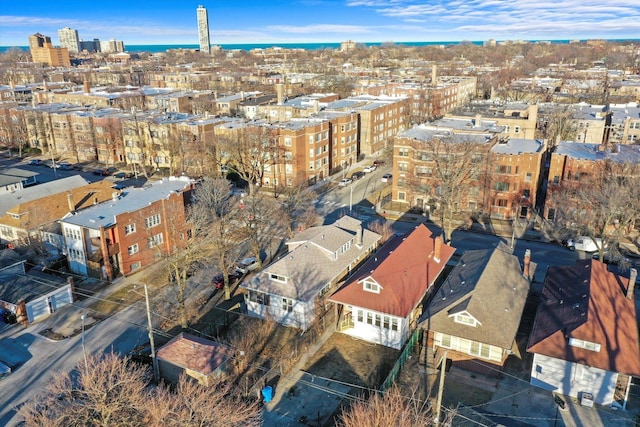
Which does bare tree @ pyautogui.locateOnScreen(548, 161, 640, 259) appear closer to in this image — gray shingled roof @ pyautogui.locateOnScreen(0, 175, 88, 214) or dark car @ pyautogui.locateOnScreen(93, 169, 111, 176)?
gray shingled roof @ pyautogui.locateOnScreen(0, 175, 88, 214)

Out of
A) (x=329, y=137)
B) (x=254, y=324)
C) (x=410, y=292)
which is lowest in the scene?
(x=254, y=324)

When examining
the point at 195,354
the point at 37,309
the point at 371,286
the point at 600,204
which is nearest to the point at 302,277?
the point at 371,286

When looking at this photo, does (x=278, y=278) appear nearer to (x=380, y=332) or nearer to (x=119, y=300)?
(x=380, y=332)

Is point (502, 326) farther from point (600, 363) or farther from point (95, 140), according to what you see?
point (95, 140)

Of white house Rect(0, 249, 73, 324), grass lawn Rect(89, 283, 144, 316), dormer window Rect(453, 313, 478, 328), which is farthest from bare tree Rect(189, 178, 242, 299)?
dormer window Rect(453, 313, 478, 328)

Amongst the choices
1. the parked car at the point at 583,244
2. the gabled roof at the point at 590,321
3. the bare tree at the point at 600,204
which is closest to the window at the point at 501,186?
the bare tree at the point at 600,204

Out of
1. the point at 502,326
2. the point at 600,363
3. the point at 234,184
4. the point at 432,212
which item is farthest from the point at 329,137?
the point at 600,363
